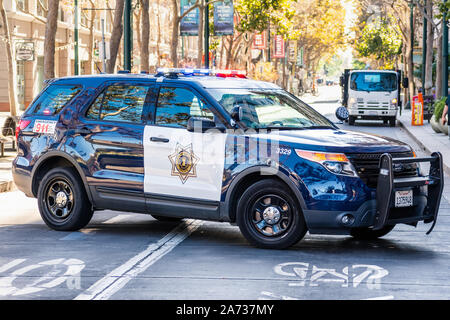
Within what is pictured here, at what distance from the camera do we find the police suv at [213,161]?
8.85 meters

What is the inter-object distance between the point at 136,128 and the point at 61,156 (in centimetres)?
113

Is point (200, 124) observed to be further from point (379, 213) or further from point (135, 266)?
point (379, 213)

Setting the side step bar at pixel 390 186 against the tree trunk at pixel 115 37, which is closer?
the side step bar at pixel 390 186

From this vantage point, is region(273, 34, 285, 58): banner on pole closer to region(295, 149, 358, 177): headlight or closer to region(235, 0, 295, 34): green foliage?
region(235, 0, 295, 34): green foliage

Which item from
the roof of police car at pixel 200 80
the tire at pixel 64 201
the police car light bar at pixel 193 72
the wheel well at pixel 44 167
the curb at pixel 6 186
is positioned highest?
the police car light bar at pixel 193 72

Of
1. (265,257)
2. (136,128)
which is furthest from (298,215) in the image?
(136,128)

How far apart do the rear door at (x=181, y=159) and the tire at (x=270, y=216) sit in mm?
365

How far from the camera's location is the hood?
8.87 meters

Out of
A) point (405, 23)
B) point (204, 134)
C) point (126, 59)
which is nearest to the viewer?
point (204, 134)

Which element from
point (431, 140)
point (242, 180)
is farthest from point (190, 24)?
point (242, 180)

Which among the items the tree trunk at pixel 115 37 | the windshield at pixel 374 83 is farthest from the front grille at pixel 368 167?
the windshield at pixel 374 83

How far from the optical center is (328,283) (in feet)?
25.1

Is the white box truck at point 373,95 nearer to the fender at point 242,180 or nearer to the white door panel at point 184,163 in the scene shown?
the white door panel at point 184,163
